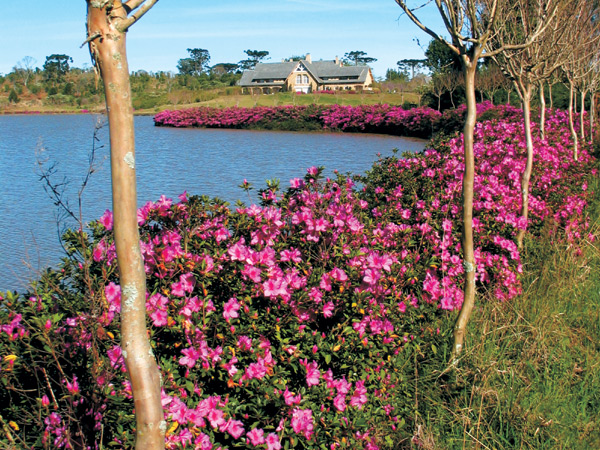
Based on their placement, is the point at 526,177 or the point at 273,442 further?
the point at 526,177

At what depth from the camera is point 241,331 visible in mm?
2672

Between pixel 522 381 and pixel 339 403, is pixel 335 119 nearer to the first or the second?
pixel 522 381

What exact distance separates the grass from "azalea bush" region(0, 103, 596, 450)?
186 mm

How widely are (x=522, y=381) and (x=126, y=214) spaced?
2838 millimetres

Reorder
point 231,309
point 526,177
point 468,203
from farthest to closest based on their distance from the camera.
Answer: point 526,177 → point 468,203 → point 231,309

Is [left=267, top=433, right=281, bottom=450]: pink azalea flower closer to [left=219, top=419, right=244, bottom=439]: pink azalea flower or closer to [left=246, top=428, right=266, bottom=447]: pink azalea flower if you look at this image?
[left=246, top=428, right=266, bottom=447]: pink azalea flower

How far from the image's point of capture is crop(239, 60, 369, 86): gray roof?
7688 cm

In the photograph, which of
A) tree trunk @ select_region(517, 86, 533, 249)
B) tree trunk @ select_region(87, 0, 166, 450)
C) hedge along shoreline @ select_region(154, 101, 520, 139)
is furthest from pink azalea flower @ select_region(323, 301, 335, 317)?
hedge along shoreline @ select_region(154, 101, 520, 139)

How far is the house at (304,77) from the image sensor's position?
7700cm

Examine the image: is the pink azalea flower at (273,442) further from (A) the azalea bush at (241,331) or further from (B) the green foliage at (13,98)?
(B) the green foliage at (13,98)

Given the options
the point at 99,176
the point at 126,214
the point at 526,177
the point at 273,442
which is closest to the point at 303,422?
the point at 273,442

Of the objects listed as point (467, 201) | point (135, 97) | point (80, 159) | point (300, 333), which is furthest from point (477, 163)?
point (135, 97)

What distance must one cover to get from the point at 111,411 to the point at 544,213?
5617mm

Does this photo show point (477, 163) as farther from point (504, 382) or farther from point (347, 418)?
point (347, 418)
